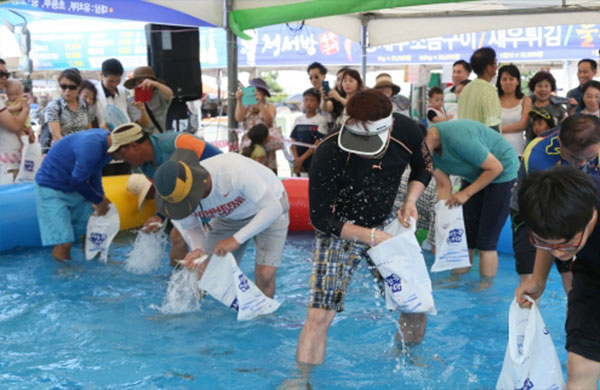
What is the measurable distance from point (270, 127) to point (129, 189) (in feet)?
6.49

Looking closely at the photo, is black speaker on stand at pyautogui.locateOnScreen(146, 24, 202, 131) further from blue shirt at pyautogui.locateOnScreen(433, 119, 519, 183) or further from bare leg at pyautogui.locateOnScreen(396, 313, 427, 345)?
bare leg at pyautogui.locateOnScreen(396, 313, 427, 345)

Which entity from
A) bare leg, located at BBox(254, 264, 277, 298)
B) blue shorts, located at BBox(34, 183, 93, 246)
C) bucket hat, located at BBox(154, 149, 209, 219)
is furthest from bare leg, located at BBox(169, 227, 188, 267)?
bucket hat, located at BBox(154, 149, 209, 219)

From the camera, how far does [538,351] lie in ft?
8.17

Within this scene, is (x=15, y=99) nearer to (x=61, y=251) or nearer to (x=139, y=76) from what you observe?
(x=139, y=76)

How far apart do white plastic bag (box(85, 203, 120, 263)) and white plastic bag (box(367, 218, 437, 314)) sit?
3.23m

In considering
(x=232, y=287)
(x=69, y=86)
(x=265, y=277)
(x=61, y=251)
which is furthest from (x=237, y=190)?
(x=69, y=86)

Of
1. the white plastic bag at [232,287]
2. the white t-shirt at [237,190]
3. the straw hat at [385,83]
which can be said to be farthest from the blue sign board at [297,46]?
the white plastic bag at [232,287]

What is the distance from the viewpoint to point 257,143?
7777 millimetres

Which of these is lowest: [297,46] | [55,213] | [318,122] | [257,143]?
[55,213]

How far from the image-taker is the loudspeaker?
7785 mm

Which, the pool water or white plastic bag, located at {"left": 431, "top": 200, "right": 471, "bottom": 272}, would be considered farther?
white plastic bag, located at {"left": 431, "top": 200, "right": 471, "bottom": 272}

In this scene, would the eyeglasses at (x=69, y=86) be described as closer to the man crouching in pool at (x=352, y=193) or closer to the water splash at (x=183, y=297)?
the water splash at (x=183, y=297)

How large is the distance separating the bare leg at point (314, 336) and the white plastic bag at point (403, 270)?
1.08 ft

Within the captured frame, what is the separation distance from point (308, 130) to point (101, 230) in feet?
10.5
